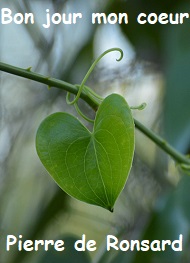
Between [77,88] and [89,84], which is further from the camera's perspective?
[89,84]

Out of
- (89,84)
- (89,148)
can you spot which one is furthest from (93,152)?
(89,84)

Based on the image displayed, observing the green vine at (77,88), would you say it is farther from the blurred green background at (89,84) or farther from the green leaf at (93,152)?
the blurred green background at (89,84)

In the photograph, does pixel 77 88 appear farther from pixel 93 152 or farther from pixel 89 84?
pixel 89 84

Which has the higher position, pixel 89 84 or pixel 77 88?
pixel 77 88

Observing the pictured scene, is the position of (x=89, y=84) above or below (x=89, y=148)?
below

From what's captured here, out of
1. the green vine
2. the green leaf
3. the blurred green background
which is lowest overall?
the blurred green background

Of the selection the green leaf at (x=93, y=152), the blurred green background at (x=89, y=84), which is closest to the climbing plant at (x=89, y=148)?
the green leaf at (x=93, y=152)

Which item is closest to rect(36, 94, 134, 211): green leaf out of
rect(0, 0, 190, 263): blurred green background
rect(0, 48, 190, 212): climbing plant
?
rect(0, 48, 190, 212): climbing plant

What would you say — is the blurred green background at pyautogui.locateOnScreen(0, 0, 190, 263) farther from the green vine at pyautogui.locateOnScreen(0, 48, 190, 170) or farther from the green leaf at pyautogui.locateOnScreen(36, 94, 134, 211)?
the green leaf at pyautogui.locateOnScreen(36, 94, 134, 211)
